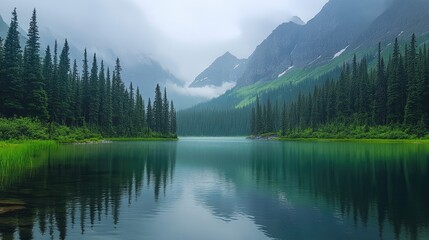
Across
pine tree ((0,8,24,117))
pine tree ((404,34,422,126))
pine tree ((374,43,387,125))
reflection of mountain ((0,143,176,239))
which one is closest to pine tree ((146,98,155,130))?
pine tree ((374,43,387,125))

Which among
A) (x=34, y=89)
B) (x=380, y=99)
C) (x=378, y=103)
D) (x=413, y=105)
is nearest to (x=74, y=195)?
(x=34, y=89)

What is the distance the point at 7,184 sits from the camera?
29438 mm

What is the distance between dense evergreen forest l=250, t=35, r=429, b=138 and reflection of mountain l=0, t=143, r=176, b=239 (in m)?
93.1

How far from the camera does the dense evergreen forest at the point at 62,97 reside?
84.0 meters

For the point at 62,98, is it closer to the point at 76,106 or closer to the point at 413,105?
the point at 76,106

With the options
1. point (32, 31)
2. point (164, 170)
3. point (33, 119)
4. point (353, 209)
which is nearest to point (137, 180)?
point (164, 170)

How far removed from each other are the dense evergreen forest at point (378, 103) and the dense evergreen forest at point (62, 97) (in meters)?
68.7

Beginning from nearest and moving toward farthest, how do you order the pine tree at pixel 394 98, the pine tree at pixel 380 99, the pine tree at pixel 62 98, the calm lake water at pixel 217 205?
the calm lake water at pixel 217 205 < the pine tree at pixel 62 98 < the pine tree at pixel 394 98 < the pine tree at pixel 380 99

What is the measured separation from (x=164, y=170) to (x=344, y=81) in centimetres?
14063

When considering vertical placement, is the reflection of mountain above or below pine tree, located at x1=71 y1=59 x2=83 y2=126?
→ below

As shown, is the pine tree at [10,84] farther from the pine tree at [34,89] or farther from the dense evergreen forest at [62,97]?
the pine tree at [34,89]

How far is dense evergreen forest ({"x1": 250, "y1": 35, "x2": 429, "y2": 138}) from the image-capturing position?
113938 mm

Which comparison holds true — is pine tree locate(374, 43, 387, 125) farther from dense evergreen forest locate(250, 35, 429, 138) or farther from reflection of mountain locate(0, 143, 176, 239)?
reflection of mountain locate(0, 143, 176, 239)

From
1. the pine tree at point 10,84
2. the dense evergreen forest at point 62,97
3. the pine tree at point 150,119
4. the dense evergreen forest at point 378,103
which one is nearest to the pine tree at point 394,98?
the dense evergreen forest at point 378,103
